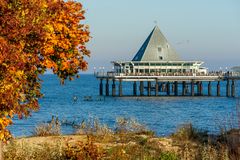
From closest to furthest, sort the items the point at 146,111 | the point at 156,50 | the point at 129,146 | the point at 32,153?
the point at 32,153 → the point at 129,146 → the point at 146,111 → the point at 156,50

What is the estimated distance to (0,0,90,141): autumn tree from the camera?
32.5 ft

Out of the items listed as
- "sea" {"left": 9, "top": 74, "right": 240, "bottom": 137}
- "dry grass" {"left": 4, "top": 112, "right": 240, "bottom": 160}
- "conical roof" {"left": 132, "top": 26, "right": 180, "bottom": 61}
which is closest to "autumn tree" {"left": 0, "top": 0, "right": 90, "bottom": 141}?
"dry grass" {"left": 4, "top": 112, "right": 240, "bottom": 160}

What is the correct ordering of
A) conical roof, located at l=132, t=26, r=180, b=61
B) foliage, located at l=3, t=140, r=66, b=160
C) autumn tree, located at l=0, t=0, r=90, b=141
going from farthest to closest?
conical roof, located at l=132, t=26, r=180, b=61 → foliage, located at l=3, t=140, r=66, b=160 → autumn tree, located at l=0, t=0, r=90, b=141

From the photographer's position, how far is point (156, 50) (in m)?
110

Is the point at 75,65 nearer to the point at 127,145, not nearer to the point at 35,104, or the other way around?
the point at 35,104

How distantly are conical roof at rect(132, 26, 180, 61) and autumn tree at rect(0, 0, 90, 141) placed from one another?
316 feet

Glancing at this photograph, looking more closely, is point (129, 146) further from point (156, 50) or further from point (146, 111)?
point (156, 50)

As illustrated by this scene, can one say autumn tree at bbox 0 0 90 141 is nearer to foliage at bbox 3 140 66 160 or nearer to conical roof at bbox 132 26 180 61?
foliage at bbox 3 140 66 160

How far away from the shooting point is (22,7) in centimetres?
1019

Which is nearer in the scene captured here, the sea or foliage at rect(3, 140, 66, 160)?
foliage at rect(3, 140, 66, 160)

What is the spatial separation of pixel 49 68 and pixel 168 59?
9855 cm

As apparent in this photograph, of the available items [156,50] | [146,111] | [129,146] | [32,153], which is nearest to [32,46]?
[32,153]

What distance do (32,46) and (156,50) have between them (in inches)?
3917

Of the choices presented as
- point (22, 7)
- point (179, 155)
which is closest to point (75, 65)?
point (22, 7)
